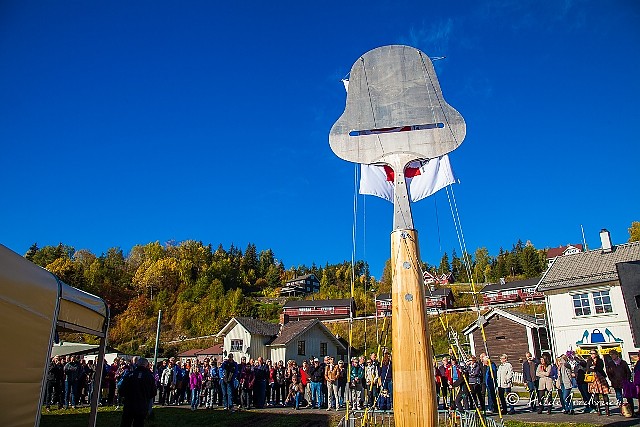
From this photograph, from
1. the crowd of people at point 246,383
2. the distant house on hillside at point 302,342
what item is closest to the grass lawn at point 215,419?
the crowd of people at point 246,383

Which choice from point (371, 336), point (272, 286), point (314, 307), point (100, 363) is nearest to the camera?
point (100, 363)

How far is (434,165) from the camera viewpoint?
599 centimetres

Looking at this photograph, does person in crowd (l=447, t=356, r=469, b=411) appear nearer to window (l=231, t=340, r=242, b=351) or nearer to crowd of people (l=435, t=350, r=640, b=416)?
crowd of people (l=435, t=350, r=640, b=416)

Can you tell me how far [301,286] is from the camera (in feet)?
365

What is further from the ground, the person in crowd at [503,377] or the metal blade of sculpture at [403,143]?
the metal blade of sculpture at [403,143]

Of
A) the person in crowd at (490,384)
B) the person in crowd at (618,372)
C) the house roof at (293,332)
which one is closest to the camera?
the person in crowd at (618,372)

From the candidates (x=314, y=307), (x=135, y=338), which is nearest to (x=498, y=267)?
(x=314, y=307)

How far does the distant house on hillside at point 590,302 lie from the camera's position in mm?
25156

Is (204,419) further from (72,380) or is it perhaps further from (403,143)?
(403,143)

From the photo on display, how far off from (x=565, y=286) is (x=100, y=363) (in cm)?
2751

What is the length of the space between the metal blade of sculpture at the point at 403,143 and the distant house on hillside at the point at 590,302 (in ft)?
78.5

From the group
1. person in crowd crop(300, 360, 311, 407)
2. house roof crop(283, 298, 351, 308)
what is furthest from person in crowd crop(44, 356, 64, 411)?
house roof crop(283, 298, 351, 308)

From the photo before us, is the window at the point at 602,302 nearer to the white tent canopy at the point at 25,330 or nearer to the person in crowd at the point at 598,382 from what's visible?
the person in crowd at the point at 598,382

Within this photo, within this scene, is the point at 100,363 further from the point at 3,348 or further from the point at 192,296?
the point at 192,296
